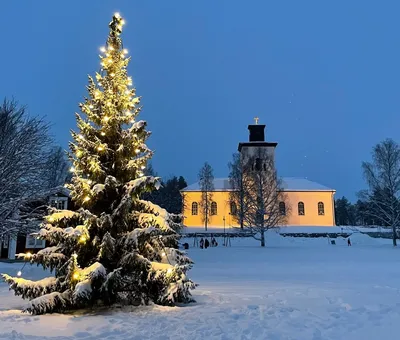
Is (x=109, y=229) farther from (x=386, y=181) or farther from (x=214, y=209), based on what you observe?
(x=214, y=209)

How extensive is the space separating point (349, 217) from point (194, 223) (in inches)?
2608

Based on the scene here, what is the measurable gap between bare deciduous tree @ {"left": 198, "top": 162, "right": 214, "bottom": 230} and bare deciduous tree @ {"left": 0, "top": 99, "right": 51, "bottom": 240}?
141 ft

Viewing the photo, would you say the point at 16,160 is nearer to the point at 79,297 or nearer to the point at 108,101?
the point at 108,101

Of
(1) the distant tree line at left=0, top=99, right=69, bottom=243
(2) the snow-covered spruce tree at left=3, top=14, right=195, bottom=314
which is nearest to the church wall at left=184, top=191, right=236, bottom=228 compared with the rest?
(1) the distant tree line at left=0, top=99, right=69, bottom=243

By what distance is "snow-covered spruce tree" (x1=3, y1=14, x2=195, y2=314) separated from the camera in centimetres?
859

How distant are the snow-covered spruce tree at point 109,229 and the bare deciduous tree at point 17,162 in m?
10.1

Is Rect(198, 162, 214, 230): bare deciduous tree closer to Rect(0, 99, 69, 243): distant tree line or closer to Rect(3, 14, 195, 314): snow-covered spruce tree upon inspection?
Rect(0, 99, 69, 243): distant tree line

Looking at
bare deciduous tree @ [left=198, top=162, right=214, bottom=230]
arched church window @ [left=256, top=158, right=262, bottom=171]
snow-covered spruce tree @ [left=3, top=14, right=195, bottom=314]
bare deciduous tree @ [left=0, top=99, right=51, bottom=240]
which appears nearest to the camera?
snow-covered spruce tree @ [left=3, top=14, right=195, bottom=314]

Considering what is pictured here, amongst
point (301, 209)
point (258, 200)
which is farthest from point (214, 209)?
point (258, 200)

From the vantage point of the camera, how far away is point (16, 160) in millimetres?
18578

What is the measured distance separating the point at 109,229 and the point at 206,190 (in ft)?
177

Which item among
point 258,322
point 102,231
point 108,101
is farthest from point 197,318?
point 108,101

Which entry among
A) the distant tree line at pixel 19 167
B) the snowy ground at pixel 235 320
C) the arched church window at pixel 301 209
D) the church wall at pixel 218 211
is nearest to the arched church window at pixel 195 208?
the church wall at pixel 218 211

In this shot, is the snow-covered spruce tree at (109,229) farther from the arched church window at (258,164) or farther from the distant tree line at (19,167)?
the arched church window at (258,164)
